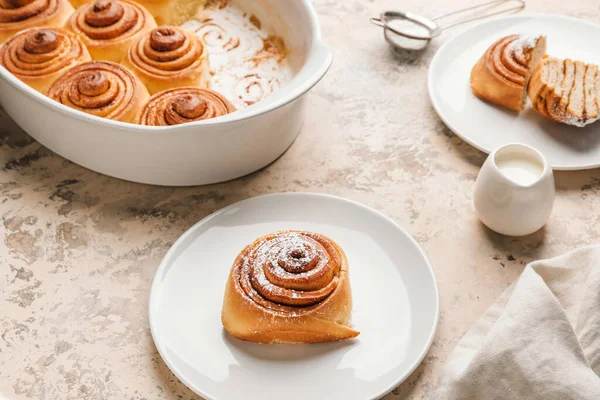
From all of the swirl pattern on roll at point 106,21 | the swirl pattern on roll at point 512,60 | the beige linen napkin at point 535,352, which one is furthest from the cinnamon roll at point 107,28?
the beige linen napkin at point 535,352

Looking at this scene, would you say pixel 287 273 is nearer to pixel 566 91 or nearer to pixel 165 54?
pixel 165 54

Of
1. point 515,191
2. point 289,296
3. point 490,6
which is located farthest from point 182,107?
point 490,6

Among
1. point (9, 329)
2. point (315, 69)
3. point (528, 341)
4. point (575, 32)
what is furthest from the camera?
point (575, 32)

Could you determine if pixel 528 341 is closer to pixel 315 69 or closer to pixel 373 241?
pixel 373 241

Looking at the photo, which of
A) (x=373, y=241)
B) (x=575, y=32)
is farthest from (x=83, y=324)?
(x=575, y=32)

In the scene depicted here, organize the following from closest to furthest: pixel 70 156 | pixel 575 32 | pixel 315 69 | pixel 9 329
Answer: pixel 9 329 < pixel 315 69 < pixel 70 156 < pixel 575 32

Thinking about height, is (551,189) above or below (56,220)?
above
